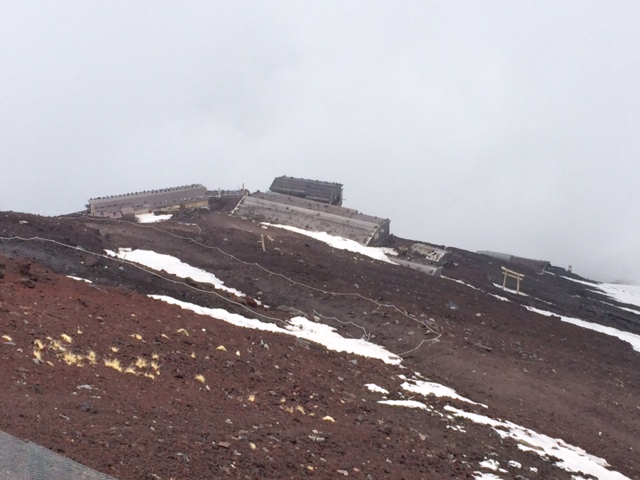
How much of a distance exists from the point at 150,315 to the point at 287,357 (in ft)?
12.2

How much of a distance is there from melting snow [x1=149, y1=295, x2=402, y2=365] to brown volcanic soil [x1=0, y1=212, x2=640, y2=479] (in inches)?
28.0

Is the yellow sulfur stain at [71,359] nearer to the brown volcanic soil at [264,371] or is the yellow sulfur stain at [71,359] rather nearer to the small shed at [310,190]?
the brown volcanic soil at [264,371]

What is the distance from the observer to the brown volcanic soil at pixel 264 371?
9.12m

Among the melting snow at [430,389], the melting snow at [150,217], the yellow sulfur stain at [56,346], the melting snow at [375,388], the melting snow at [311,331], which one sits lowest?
the melting snow at [430,389]

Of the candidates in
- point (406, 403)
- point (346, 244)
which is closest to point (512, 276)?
point (346, 244)

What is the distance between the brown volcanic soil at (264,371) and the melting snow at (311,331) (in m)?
0.71

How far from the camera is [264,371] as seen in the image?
1433 centimetres

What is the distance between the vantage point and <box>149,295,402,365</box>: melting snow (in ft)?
63.6

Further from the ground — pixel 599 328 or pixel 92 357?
pixel 92 357

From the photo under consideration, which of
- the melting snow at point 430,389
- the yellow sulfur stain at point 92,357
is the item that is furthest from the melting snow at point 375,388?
the yellow sulfur stain at point 92,357

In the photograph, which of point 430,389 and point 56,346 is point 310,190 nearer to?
point 430,389

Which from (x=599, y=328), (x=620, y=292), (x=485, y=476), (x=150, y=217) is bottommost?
(x=485, y=476)

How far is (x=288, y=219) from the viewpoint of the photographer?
49312 mm

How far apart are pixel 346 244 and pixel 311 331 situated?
24.2 metres
